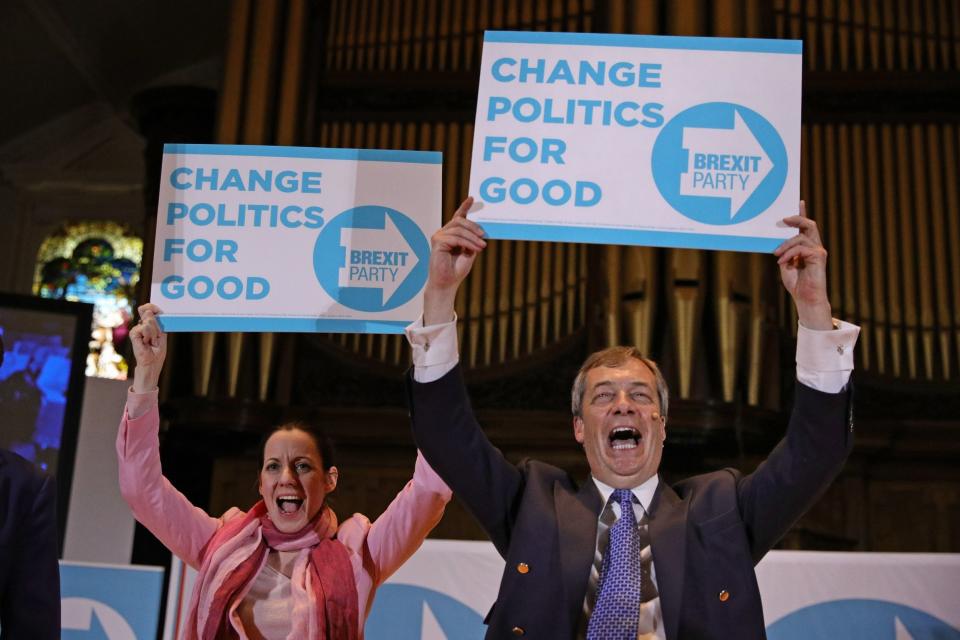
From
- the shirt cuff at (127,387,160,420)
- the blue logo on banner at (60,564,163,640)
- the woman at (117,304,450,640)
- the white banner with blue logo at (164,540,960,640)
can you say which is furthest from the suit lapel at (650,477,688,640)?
the blue logo on banner at (60,564,163,640)

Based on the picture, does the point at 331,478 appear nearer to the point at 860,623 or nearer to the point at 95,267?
the point at 860,623

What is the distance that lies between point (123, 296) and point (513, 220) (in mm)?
6814

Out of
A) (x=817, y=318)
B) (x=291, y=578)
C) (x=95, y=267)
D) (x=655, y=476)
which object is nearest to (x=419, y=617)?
(x=291, y=578)

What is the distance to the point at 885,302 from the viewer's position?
5.65 meters

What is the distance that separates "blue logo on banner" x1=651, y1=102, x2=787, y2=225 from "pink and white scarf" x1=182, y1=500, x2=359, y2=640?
1102 millimetres

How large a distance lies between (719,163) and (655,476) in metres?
0.80

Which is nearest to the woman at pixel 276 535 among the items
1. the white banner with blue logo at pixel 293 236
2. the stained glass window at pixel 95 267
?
the white banner with blue logo at pixel 293 236

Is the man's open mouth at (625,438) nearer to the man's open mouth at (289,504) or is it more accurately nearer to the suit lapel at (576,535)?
the suit lapel at (576,535)

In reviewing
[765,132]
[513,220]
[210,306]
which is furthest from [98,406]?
[765,132]

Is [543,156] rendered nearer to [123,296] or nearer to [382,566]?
[382,566]

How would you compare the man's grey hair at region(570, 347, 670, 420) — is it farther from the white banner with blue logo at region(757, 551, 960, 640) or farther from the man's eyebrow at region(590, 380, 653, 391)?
the white banner with blue logo at region(757, 551, 960, 640)

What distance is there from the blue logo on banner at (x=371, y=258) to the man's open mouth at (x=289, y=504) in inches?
19.0

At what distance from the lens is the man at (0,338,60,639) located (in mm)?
2322

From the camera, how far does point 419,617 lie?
386 cm
